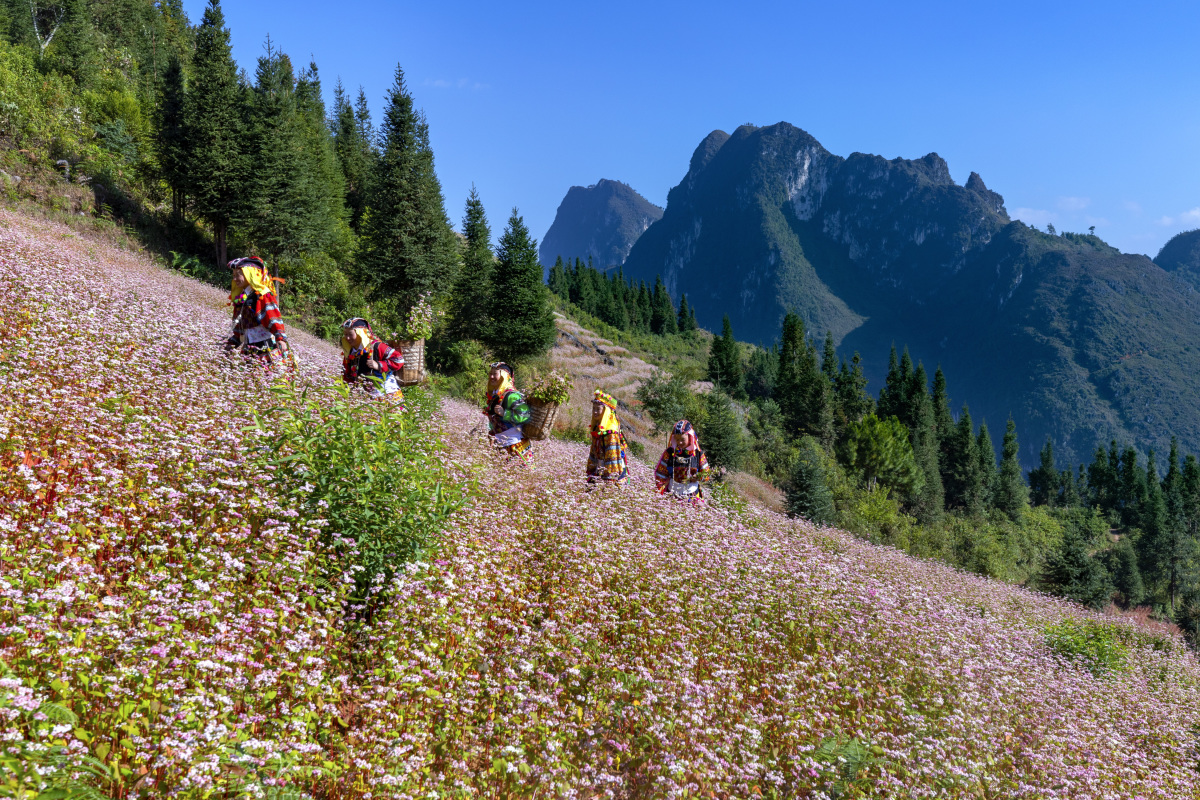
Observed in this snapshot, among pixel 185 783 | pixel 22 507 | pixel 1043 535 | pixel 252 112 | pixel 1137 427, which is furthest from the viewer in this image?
pixel 1137 427

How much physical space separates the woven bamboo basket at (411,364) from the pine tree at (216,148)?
2017cm

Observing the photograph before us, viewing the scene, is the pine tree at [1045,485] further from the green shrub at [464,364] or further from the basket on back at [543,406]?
the basket on back at [543,406]

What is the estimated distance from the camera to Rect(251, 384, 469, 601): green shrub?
3916 millimetres

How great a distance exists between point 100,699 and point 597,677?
2.34 m

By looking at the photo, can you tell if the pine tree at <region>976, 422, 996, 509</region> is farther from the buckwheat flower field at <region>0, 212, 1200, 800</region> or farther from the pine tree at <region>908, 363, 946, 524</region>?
the buckwheat flower field at <region>0, 212, 1200, 800</region>

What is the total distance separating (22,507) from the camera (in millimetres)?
3281

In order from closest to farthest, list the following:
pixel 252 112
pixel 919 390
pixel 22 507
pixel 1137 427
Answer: pixel 22 507 < pixel 252 112 < pixel 919 390 < pixel 1137 427

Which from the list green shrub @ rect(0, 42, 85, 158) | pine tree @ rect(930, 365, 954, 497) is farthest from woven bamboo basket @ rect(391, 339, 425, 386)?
pine tree @ rect(930, 365, 954, 497)

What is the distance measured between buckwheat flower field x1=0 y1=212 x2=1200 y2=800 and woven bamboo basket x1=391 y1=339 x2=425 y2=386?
2309 mm

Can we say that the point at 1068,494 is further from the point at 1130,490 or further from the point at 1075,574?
the point at 1075,574

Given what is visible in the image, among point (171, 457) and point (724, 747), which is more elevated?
point (171, 457)

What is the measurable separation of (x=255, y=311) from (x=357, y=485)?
14.0 ft

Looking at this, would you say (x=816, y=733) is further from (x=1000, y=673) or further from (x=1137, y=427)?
(x=1137, y=427)

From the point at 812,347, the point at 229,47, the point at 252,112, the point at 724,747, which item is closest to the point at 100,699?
the point at 724,747
